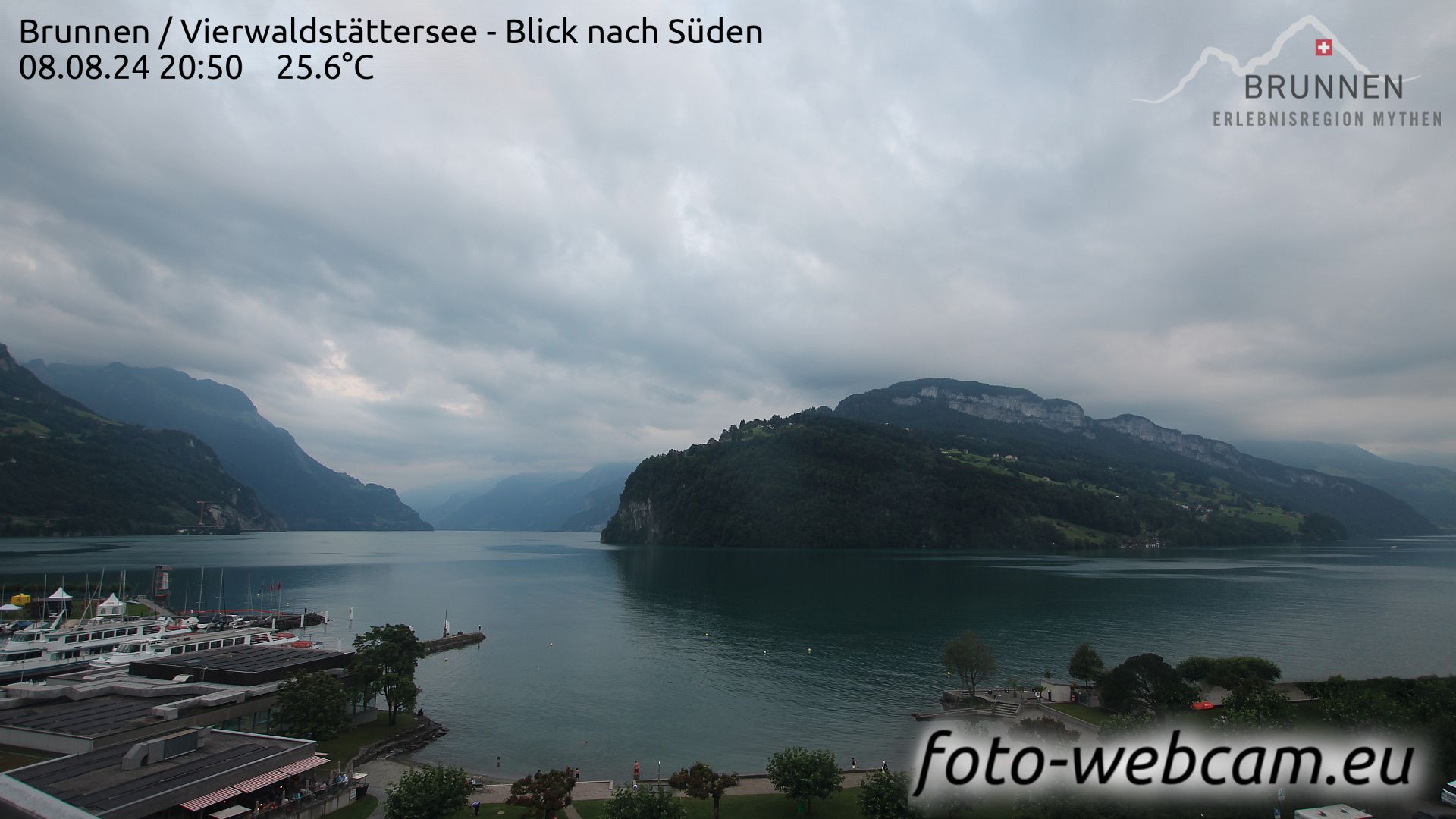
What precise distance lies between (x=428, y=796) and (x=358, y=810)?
6765 millimetres

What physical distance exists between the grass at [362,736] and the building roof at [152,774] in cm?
797

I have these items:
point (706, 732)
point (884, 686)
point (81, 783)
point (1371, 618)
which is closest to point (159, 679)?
point (81, 783)

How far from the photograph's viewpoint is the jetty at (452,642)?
266 feet

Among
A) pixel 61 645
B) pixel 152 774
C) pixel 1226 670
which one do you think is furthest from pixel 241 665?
pixel 1226 670

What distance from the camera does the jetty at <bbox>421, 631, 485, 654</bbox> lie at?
81.1 metres

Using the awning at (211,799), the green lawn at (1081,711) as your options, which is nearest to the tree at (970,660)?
the green lawn at (1081,711)

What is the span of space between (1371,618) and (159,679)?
437 feet

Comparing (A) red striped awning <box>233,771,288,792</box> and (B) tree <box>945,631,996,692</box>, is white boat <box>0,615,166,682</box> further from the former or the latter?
(B) tree <box>945,631,996,692</box>

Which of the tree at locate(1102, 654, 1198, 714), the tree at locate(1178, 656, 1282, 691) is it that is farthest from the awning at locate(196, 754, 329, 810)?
the tree at locate(1178, 656, 1282, 691)

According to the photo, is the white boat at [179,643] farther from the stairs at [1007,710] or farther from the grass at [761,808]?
the stairs at [1007,710]

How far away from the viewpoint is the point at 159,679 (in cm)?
4634

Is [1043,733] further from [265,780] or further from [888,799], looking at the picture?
[265,780]

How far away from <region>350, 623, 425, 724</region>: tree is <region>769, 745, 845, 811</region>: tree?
29408 mm

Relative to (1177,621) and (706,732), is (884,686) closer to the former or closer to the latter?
(706,732)
